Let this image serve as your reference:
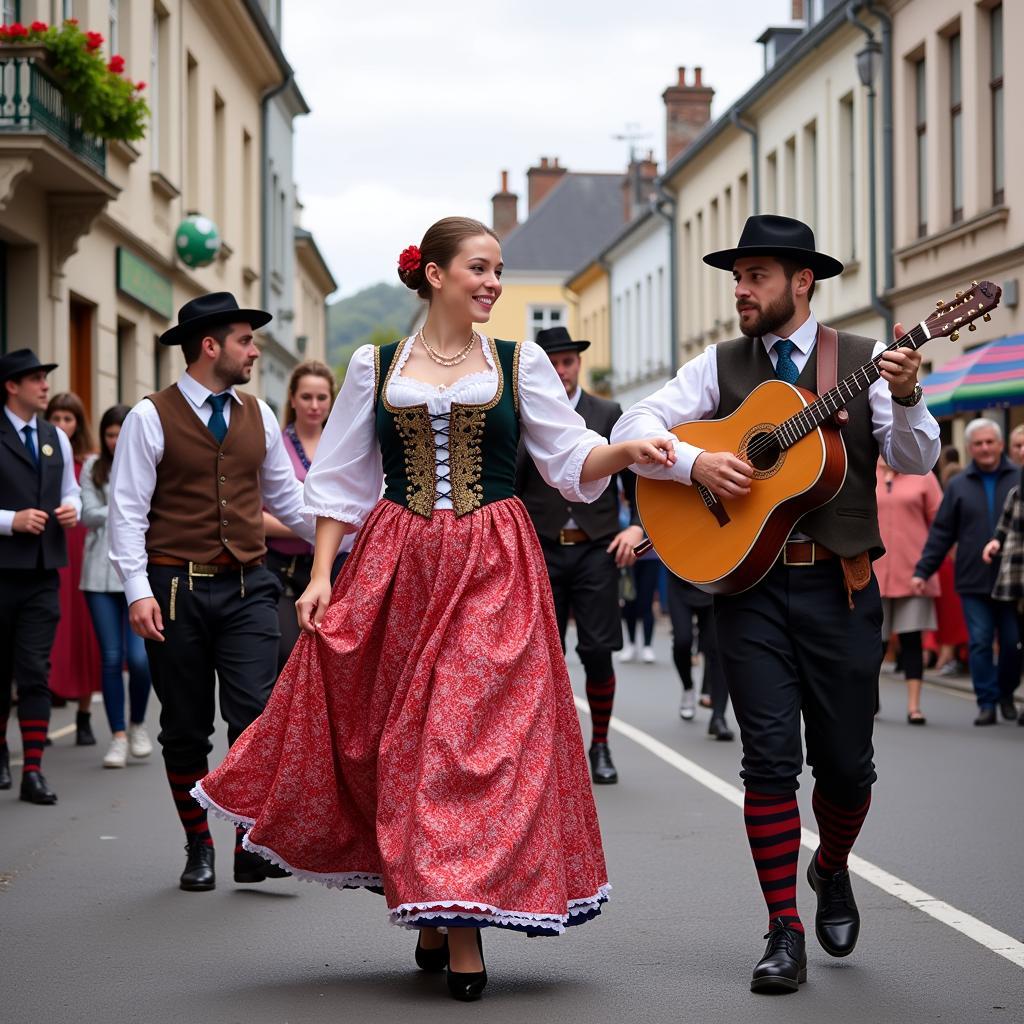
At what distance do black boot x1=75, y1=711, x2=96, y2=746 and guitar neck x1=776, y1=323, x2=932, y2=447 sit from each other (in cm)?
731

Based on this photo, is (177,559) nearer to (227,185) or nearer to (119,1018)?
(119,1018)

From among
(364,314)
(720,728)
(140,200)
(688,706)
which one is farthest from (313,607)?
(364,314)

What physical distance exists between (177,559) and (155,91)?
17.6 m

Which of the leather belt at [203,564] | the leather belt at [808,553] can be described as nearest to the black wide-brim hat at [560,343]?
the leather belt at [203,564]

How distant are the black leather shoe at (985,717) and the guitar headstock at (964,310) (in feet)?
25.0

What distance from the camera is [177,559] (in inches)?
Answer: 275

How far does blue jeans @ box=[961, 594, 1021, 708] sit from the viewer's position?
12961mm

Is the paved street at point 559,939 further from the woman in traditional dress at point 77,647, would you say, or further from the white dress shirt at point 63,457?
the woman in traditional dress at point 77,647

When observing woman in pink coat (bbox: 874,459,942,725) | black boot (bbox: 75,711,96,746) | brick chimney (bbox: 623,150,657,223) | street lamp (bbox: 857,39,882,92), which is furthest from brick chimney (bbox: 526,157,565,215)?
black boot (bbox: 75,711,96,746)

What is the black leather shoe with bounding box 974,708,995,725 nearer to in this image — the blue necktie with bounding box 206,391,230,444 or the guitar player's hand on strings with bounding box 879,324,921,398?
the blue necktie with bounding box 206,391,230,444

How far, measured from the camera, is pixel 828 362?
5.69m

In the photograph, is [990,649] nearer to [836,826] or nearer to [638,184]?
[836,826]

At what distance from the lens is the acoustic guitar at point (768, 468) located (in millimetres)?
5504

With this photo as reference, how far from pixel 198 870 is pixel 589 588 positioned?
3.32 meters
